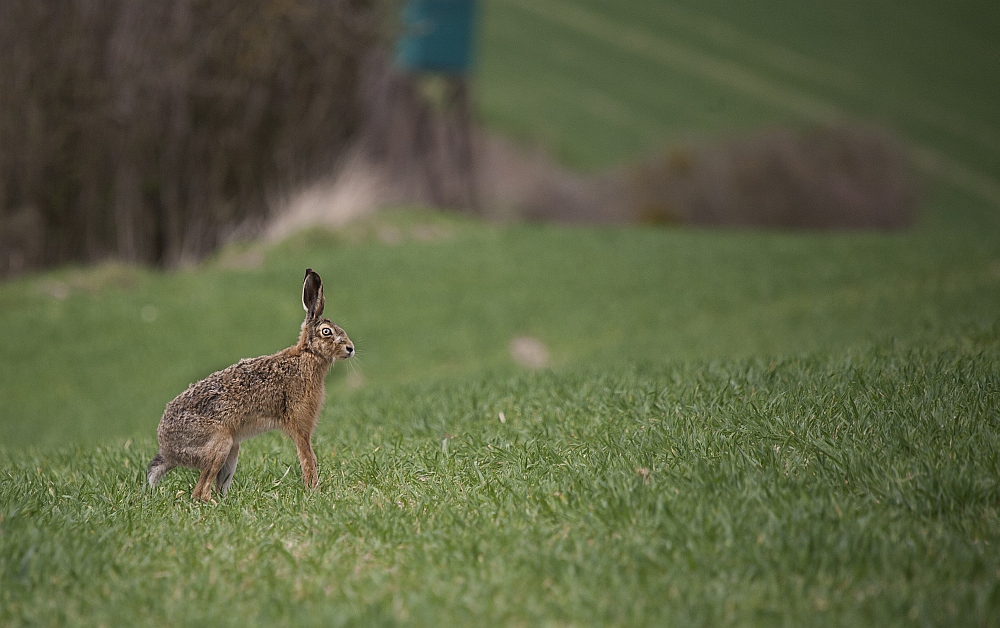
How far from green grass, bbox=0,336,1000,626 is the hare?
236mm

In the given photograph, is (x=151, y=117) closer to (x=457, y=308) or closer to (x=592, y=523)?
(x=457, y=308)

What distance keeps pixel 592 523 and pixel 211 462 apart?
2.17 m

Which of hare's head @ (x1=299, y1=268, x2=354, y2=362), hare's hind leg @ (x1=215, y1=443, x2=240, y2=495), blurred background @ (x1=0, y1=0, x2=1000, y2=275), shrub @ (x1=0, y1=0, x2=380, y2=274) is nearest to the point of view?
hare's hind leg @ (x1=215, y1=443, x2=240, y2=495)

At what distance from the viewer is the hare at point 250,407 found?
5172mm

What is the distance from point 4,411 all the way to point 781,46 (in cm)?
4610

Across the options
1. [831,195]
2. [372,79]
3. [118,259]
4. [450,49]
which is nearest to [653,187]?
[831,195]

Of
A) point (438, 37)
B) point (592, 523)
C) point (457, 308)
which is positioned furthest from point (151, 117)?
point (592, 523)

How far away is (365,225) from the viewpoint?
2227 cm

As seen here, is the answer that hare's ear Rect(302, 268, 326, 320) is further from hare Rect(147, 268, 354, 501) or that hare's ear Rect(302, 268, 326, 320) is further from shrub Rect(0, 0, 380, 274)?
shrub Rect(0, 0, 380, 274)

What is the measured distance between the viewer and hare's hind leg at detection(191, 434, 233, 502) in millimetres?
5142

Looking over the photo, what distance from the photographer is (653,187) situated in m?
29.5

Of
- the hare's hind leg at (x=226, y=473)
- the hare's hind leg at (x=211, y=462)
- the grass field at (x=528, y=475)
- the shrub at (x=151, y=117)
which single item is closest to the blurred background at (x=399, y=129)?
the shrub at (x=151, y=117)

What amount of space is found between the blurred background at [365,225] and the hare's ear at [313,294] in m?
5.08

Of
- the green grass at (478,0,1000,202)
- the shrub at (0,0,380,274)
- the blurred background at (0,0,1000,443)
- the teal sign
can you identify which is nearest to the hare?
the blurred background at (0,0,1000,443)
